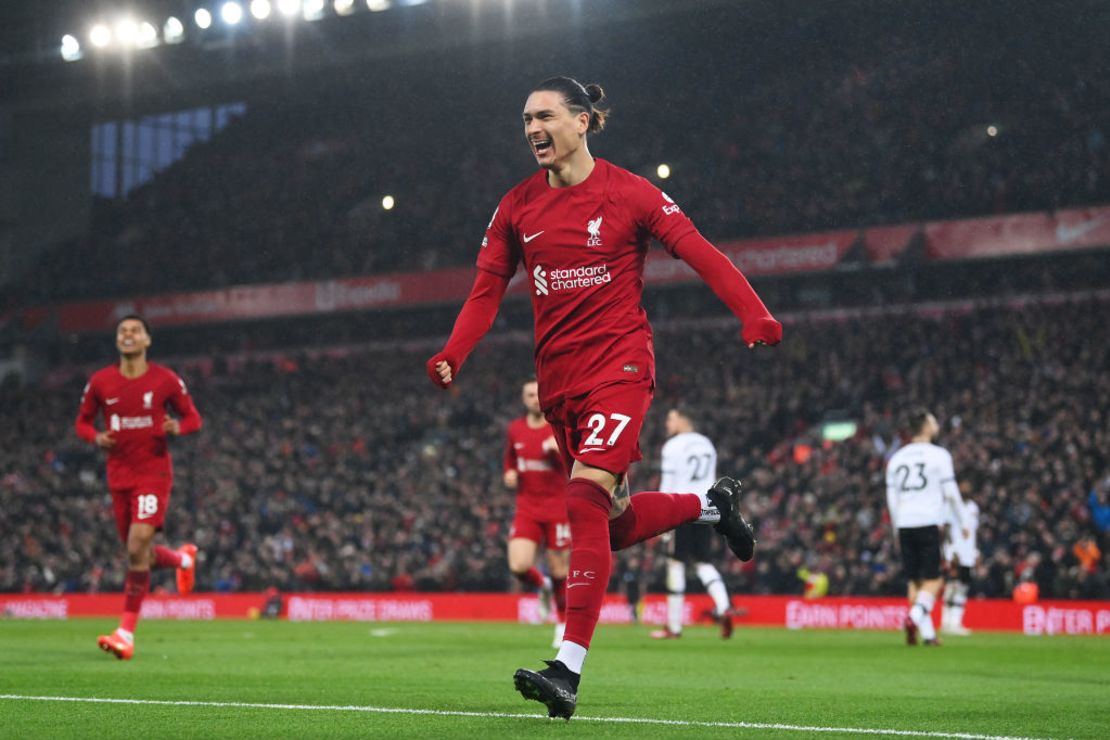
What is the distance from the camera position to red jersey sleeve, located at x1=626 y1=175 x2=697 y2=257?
651 centimetres

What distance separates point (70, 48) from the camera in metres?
34.7

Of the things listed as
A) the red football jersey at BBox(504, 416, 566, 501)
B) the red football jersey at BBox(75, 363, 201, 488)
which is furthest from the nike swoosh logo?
the red football jersey at BBox(75, 363, 201, 488)

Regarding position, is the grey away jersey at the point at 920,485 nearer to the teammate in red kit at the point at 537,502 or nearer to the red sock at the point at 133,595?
the teammate in red kit at the point at 537,502

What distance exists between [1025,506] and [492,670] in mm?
15704

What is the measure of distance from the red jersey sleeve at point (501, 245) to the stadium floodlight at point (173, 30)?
1107 inches

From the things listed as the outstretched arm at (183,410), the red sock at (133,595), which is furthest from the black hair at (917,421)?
the red sock at (133,595)

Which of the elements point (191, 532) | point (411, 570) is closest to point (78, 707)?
point (411, 570)

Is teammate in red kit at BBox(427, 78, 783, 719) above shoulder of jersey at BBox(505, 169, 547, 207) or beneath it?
beneath

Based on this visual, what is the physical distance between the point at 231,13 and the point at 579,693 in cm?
2687

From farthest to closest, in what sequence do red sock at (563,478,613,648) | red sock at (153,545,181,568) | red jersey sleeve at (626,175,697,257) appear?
red sock at (153,545,181,568) < red jersey sleeve at (626,175,697,257) < red sock at (563,478,613,648)

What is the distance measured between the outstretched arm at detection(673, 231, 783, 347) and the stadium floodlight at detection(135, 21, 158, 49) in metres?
29.2

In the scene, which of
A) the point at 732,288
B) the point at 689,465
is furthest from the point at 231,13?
the point at 732,288

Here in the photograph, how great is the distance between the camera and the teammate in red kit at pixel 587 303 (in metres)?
6.30

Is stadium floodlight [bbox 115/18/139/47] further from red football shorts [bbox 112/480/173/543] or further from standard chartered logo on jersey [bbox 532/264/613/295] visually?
standard chartered logo on jersey [bbox 532/264/613/295]
